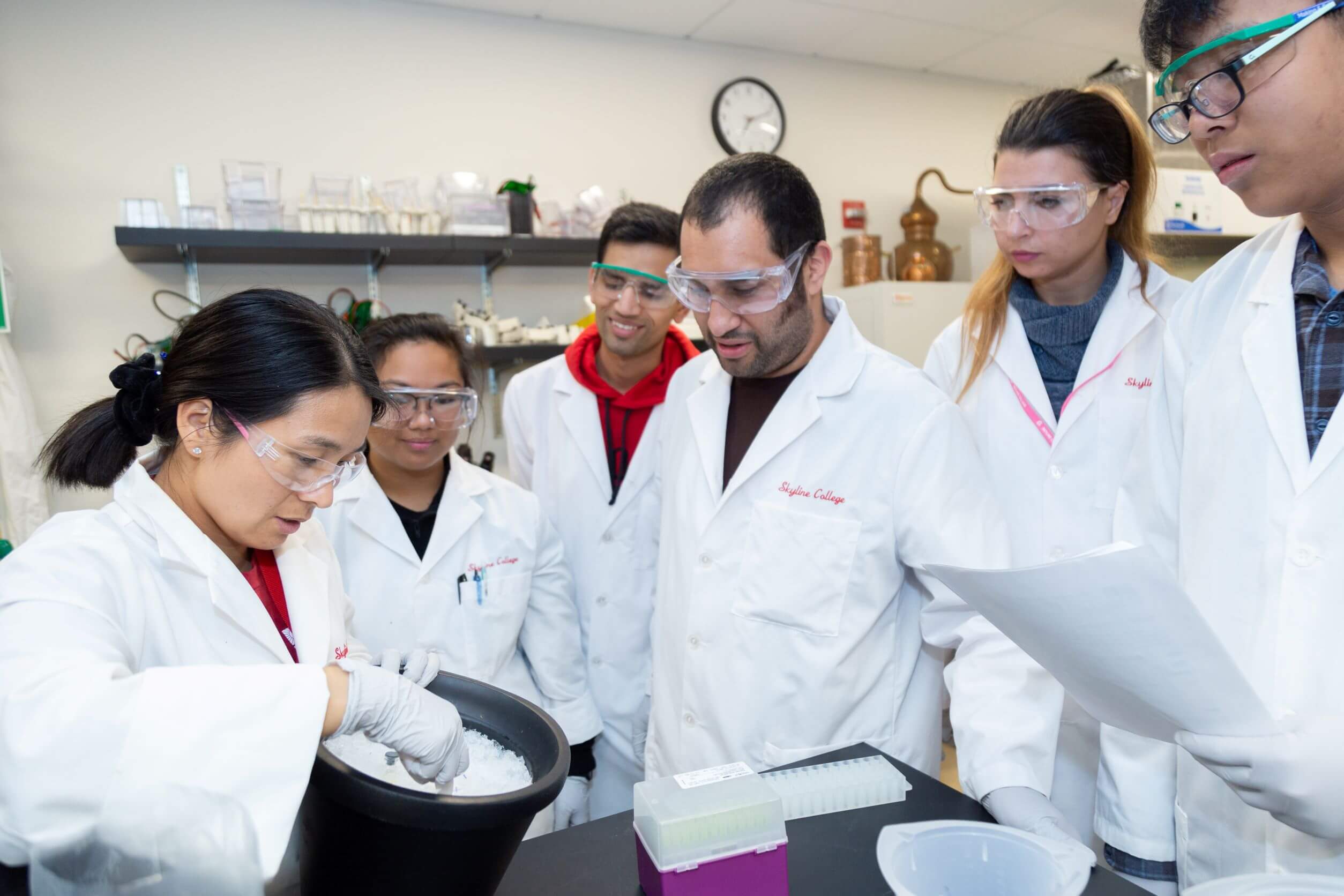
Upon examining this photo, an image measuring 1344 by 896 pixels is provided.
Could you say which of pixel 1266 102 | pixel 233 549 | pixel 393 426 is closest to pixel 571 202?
pixel 393 426

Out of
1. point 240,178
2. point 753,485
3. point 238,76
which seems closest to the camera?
point 753,485

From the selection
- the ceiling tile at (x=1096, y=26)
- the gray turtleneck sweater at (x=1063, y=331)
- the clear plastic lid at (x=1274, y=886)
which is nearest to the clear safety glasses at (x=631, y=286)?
the gray turtleneck sweater at (x=1063, y=331)

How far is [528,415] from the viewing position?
2.29 meters

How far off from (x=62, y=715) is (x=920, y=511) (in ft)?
3.49

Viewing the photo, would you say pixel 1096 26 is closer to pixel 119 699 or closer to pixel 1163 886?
pixel 1163 886

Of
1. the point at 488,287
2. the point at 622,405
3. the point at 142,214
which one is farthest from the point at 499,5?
the point at 622,405

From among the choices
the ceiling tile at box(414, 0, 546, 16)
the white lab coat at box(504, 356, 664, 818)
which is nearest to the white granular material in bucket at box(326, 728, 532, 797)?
the white lab coat at box(504, 356, 664, 818)

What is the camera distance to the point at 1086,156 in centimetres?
167

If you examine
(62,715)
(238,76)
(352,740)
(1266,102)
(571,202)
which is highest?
(238,76)

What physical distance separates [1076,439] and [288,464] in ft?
4.48

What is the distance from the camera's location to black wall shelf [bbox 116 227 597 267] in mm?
2830

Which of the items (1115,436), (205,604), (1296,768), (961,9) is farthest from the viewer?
(961,9)

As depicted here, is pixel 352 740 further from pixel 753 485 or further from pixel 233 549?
pixel 753 485

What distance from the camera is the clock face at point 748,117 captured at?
4.05m
